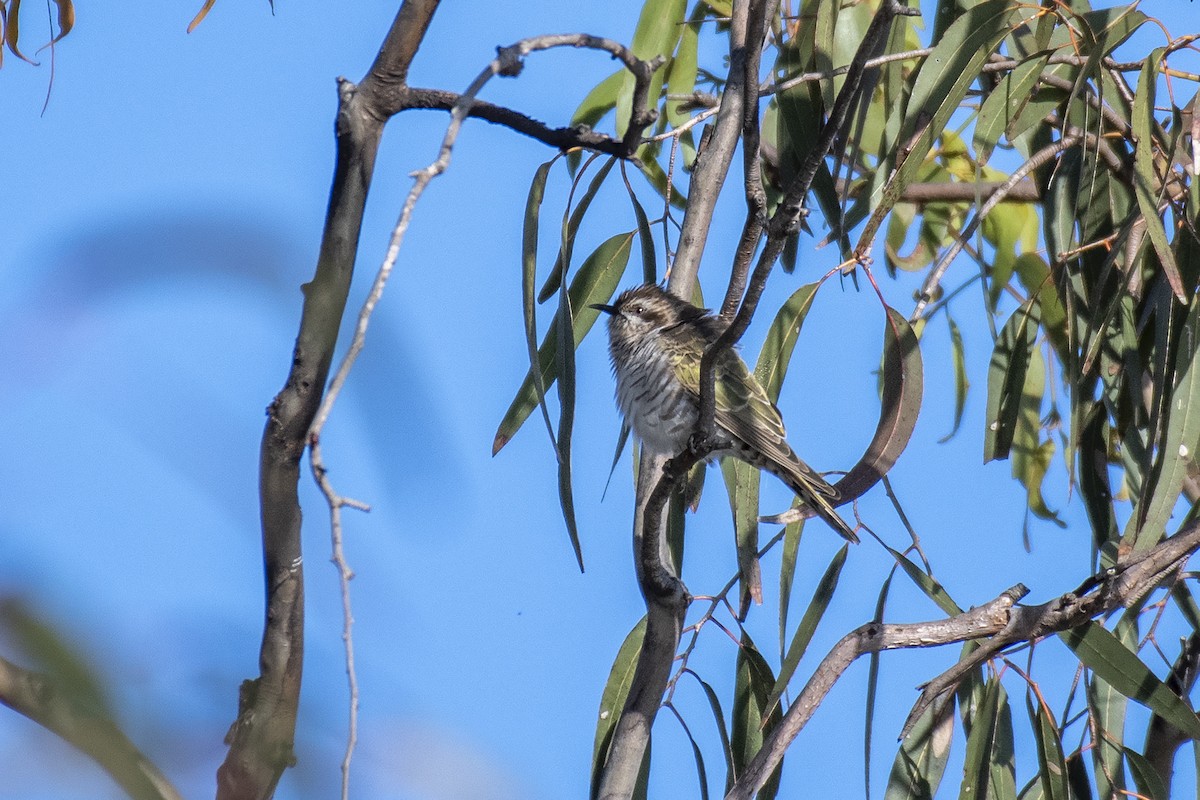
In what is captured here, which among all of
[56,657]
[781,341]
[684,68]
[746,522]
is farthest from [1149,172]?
[56,657]

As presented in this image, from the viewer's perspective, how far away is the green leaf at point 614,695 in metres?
3.53

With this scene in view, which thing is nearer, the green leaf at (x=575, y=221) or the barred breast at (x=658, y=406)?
the green leaf at (x=575, y=221)

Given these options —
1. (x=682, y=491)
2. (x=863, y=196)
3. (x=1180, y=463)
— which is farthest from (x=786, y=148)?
(x=1180, y=463)

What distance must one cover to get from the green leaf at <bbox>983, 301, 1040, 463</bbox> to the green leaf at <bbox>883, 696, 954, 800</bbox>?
791 millimetres

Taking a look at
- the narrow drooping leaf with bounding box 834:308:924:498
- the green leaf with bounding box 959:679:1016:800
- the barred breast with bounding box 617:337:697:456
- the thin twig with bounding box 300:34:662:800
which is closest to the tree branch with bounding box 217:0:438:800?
the thin twig with bounding box 300:34:662:800

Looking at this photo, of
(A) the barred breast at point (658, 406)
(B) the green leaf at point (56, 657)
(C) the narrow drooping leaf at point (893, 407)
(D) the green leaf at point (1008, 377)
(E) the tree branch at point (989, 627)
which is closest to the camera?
(B) the green leaf at point (56, 657)

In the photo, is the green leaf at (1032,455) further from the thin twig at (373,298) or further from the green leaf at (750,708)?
the thin twig at (373,298)

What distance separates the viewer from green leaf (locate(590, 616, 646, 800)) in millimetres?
3527

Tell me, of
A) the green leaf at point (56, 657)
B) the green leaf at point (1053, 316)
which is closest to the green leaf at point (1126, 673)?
the green leaf at point (1053, 316)

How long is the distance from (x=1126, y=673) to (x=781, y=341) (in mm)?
1332

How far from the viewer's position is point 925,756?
3576mm

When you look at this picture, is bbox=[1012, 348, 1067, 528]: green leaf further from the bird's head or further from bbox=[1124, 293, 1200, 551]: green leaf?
the bird's head

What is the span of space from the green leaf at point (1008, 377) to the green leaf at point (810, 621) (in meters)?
0.66

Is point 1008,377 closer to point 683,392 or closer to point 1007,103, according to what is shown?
point 1007,103
